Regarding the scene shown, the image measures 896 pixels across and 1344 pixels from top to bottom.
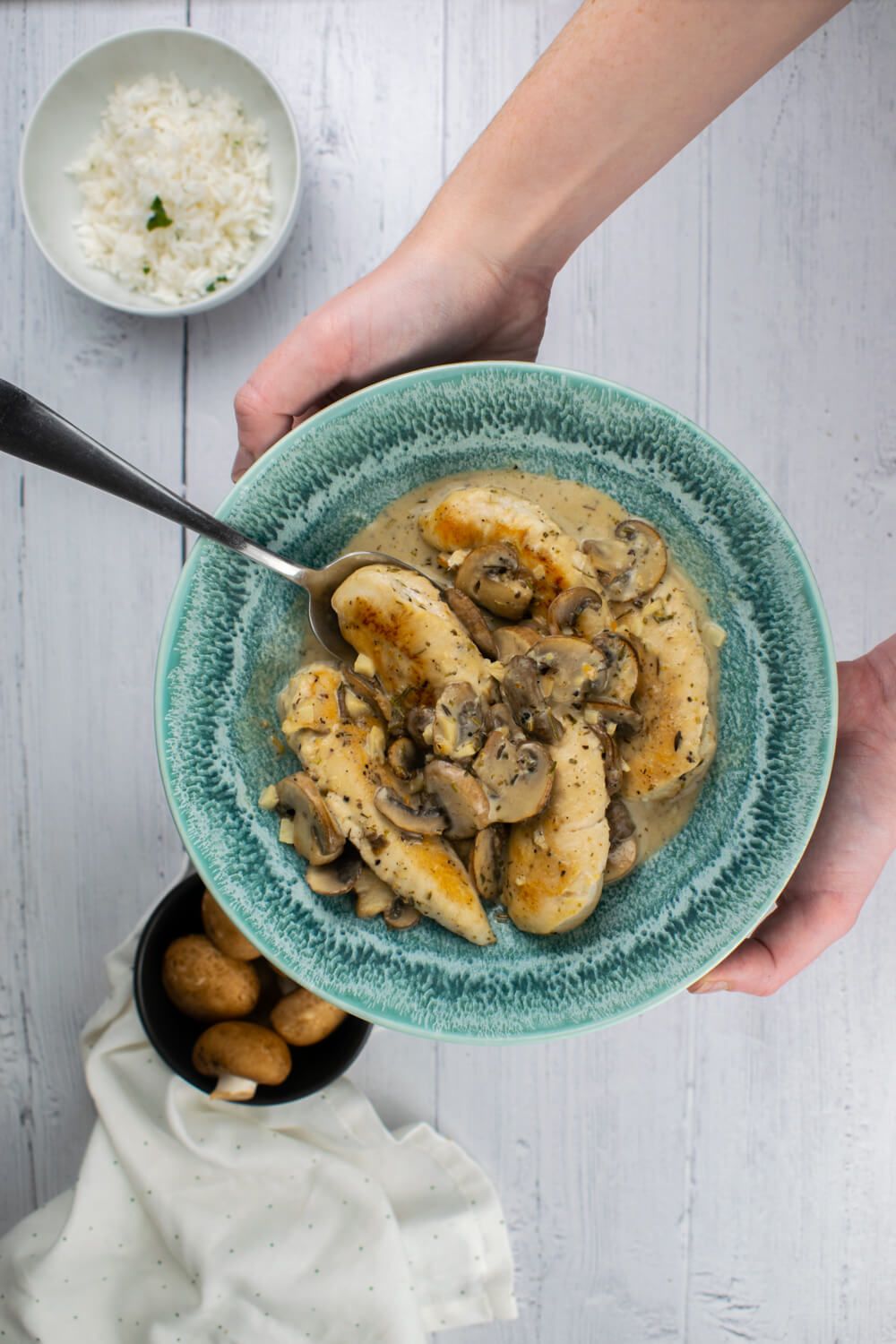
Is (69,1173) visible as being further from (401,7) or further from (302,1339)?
(401,7)

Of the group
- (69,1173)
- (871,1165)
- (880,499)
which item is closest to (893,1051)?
(871,1165)

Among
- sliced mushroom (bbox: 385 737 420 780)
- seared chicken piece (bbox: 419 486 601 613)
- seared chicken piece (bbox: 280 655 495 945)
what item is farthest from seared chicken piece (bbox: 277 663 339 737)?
seared chicken piece (bbox: 419 486 601 613)

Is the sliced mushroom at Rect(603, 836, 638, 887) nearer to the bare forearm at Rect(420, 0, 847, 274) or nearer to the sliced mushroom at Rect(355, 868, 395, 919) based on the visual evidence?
the sliced mushroom at Rect(355, 868, 395, 919)

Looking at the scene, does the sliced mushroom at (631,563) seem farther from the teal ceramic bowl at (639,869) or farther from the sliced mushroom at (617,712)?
the sliced mushroom at (617,712)

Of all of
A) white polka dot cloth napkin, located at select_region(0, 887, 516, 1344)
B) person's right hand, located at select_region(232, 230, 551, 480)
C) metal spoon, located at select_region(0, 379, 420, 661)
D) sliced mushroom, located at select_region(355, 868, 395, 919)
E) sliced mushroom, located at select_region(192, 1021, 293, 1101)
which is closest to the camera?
metal spoon, located at select_region(0, 379, 420, 661)

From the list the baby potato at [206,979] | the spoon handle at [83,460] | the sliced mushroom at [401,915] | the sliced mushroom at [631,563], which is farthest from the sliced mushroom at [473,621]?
the baby potato at [206,979]
